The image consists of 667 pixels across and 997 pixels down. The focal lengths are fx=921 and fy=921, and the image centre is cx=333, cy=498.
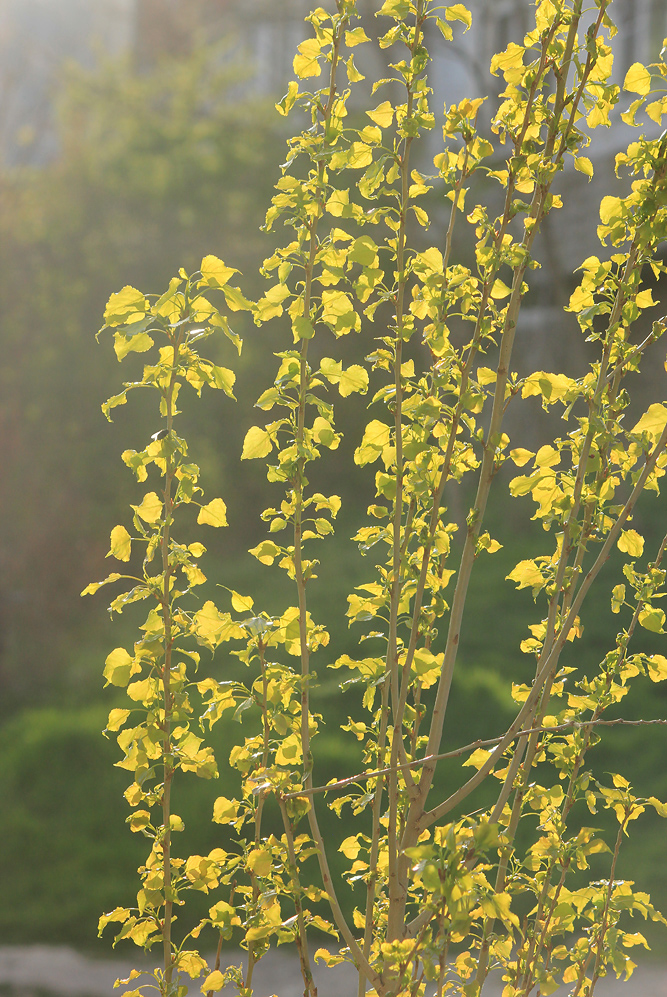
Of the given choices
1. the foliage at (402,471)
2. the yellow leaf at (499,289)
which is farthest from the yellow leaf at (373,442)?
the yellow leaf at (499,289)

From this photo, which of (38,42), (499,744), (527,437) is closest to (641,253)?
(499,744)

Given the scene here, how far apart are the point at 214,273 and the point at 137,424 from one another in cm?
575

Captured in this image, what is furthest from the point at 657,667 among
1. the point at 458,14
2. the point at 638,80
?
the point at 458,14

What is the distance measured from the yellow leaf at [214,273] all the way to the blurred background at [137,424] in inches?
118

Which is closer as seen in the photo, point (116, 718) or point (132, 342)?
point (132, 342)

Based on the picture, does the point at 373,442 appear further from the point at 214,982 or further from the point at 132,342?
the point at 214,982

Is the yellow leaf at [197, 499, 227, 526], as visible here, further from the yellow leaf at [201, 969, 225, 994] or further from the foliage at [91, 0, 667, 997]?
the yellow leaf at [201, 969, 225, 994]

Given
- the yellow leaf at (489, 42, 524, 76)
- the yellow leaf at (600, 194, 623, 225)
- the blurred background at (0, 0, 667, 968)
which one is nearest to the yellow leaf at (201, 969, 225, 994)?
the yellow leaf at (600, 194, 623, 225)

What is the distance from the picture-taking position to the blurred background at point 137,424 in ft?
13.9

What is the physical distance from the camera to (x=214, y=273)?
1.25 meters

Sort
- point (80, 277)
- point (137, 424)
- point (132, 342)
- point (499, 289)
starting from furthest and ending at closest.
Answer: point (80, 277) < point (137, 424) < point (499, 289) < point (132, 342)

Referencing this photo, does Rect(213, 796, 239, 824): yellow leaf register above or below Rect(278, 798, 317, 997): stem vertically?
above

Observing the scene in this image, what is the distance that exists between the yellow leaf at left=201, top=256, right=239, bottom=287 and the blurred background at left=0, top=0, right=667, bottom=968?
9.87 ft

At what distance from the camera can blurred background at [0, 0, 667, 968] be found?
425 cm
